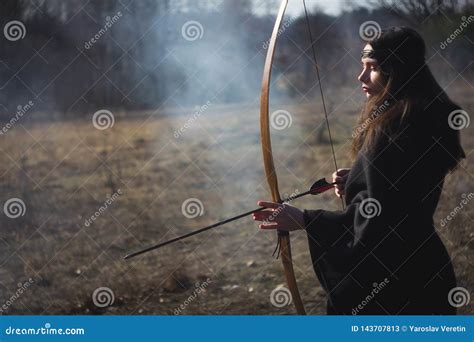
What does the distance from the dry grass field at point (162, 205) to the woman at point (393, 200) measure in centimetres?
151

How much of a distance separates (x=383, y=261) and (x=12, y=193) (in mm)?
2724

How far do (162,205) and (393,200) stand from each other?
8.06 ft

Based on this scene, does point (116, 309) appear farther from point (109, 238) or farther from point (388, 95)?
point (388, 95)

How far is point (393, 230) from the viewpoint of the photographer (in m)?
2.89

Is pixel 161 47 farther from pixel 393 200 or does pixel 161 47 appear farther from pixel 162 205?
pixel 393 200

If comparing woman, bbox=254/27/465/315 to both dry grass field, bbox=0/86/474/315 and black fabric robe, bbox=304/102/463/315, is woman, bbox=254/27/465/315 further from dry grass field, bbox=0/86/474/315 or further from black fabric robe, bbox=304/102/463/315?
dry grass field, bbox=0/86/474/315

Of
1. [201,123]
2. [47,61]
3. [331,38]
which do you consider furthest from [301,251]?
[47,61]

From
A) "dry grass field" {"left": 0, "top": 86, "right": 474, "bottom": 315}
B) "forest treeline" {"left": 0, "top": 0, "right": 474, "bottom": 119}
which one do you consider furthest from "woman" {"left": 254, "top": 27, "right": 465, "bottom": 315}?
"forest treeline" {"left": 0, "top": 0, "right": 474, "bottom": 119}

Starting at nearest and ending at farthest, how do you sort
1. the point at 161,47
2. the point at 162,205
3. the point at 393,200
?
the point at 393,200 < the point at 161,47 < the point at 162,205

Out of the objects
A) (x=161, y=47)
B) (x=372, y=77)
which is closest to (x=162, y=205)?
(x=161, y=47)

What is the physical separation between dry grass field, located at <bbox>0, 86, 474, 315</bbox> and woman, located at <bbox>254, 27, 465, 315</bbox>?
4.96 ft

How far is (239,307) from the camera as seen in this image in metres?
4.55

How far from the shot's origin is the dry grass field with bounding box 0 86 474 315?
15.0 ft

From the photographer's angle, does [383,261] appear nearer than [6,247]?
Yes
